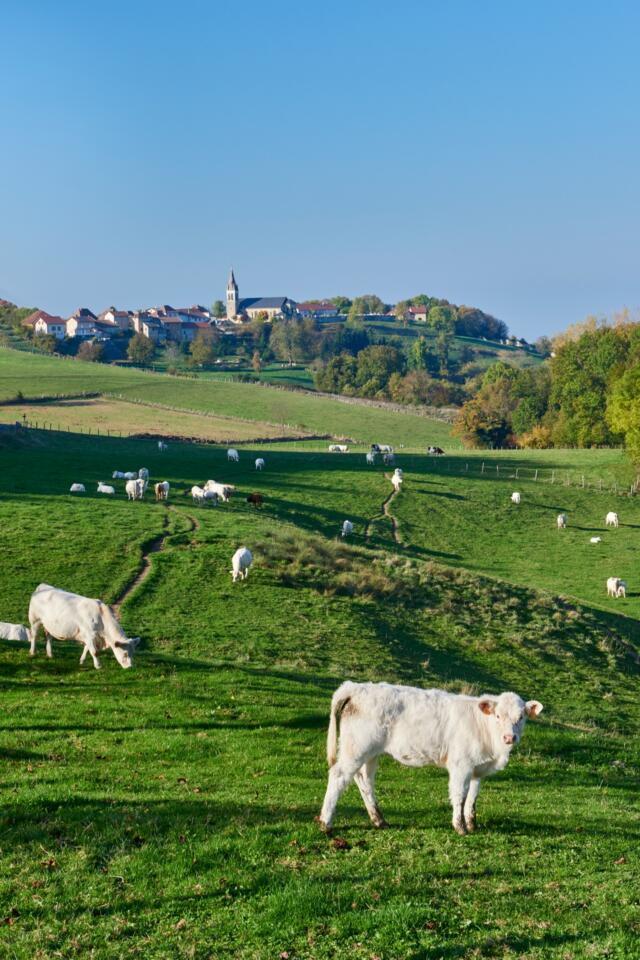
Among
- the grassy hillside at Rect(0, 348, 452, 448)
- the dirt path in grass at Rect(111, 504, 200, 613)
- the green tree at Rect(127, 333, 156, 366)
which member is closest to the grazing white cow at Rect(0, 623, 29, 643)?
the dirt path in grass at Rect(111, 504, 200, 613)

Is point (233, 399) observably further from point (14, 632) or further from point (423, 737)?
point (423, 737)

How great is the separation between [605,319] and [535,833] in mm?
145408

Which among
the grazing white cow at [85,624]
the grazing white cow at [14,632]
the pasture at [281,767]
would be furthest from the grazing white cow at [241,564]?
the grazing white cow at [85,624]

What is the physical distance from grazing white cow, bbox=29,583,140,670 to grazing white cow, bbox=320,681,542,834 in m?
10.8

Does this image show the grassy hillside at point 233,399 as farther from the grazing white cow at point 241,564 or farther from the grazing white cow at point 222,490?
the grazing white cow at point 241,564

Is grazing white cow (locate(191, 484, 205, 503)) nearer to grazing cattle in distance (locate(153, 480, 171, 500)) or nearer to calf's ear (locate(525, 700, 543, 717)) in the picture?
grazing cattle in distance (locate(153, 480, 171, 500))

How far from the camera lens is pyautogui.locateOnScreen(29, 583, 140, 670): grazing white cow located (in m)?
22.1

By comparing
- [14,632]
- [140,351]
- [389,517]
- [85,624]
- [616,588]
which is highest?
[140,351]

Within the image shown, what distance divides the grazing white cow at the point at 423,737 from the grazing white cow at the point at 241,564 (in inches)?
1016

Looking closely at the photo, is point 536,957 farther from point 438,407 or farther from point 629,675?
point 438,407

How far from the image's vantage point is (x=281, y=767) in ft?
50.9

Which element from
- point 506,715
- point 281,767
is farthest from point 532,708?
point 281,767

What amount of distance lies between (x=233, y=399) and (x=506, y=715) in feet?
427

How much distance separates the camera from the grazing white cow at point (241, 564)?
3822 cm
